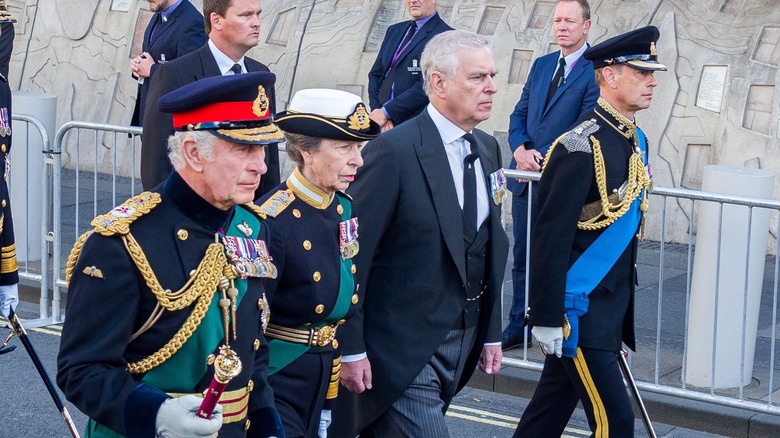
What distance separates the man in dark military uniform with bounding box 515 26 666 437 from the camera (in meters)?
5.05

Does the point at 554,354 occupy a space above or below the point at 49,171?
below

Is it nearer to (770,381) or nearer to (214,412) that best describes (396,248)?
(214,412)

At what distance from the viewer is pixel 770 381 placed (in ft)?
21.4

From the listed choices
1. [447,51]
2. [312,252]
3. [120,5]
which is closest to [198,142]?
[312,252]

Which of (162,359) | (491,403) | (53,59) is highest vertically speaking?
(53,59)

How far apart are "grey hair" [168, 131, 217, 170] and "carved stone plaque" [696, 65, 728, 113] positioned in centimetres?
812

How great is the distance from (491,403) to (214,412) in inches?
171

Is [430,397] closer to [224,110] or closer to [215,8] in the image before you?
[224,110]

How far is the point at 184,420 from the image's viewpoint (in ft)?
9.54

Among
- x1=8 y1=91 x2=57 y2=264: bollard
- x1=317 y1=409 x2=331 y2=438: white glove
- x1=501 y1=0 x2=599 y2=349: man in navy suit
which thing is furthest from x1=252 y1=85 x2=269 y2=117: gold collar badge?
x1=8 y1=91 x2=57 y2=264: bollard

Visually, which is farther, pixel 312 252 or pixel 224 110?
pixel 312 252

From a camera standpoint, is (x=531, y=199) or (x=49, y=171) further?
(x=49, y=171)

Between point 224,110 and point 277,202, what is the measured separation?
94 cm

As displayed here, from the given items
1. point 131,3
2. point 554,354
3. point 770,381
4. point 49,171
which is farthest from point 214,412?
point 131,3
